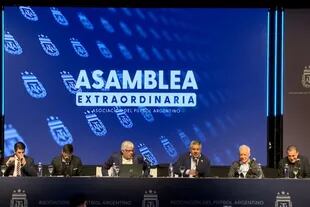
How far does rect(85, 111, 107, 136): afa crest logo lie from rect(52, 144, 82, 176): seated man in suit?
50.0 inches

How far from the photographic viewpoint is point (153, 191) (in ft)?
17.5

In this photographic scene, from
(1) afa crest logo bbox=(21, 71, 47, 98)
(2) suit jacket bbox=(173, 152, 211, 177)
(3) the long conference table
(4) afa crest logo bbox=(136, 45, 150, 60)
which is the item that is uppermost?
(4) afa crest logo bbox=(136, 45, 150, 60)

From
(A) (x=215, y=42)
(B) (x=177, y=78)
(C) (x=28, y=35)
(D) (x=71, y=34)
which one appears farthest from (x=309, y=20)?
(C) (x=28, y=35)

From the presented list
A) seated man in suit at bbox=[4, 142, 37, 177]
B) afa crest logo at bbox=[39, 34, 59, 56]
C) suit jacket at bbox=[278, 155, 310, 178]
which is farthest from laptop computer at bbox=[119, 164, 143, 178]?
afa crest logo at bbox=[39, 34, 59, 56]

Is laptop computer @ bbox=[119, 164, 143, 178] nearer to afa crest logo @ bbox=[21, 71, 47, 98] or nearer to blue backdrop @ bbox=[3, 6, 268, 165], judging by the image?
blue backdrop @ bbox=[3, 6, 268, 165]

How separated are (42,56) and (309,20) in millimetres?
3361

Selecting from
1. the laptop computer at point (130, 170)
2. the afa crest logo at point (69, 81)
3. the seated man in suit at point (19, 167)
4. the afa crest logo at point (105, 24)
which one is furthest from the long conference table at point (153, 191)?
the afa crest logo at point (105, 24)

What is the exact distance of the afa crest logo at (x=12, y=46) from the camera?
798 cm

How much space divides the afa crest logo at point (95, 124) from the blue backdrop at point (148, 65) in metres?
0.01

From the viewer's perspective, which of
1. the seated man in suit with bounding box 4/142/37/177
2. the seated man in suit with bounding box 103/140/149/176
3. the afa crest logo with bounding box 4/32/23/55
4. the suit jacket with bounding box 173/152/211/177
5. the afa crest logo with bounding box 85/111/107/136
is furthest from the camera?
→ the afa crest logo with bounding box 85/111/107/136

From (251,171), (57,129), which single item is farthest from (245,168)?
(57,129)

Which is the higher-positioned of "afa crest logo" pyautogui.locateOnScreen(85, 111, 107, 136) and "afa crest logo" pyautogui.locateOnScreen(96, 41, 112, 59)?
"afa crest logo" pyautogui.locateOnScreen(96, 41, 112, 59)

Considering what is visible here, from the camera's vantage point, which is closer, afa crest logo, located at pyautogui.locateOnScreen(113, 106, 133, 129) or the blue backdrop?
the blue backdrop

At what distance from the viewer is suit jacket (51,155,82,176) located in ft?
21.6
